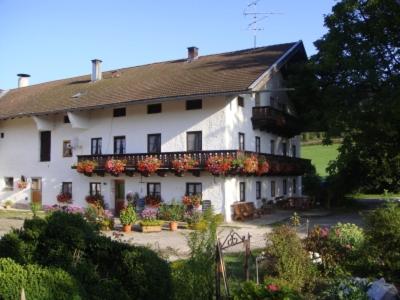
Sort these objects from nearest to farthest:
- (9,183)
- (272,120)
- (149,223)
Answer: (149,223) < (272,120) < (9,183)

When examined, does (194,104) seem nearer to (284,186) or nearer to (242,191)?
(242,191)

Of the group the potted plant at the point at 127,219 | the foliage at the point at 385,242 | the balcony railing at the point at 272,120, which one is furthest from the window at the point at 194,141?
the foliage at the point at 385,242

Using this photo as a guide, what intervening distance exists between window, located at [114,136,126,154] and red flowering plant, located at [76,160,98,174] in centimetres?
161

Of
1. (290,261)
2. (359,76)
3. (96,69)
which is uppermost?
(96,69)

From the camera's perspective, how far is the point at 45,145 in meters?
32.0

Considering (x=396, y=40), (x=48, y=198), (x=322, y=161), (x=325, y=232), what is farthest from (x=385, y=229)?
(x=322, y=161)

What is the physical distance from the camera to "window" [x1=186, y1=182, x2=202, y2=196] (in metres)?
25.2

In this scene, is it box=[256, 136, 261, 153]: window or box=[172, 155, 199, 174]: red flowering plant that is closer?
box=[172, 155, 199, 174]: red flowering plant

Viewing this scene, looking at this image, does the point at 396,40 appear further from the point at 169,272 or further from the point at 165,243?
the point at 169,272

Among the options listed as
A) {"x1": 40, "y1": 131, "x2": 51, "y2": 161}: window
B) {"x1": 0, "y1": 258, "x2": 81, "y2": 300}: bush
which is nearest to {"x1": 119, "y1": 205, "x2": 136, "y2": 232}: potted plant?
{"x1": 40, "y1": 131, "x2": 51, "y2": 161}: window

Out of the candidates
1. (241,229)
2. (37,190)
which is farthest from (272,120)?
(37,190)

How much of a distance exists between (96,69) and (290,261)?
28.0 meters

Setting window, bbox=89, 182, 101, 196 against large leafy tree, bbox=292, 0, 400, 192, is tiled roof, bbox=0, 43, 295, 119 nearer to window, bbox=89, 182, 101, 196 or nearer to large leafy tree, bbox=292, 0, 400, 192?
large leafy tree, bbox=292, 0, 400, 192

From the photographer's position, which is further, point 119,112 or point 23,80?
point 23,80
